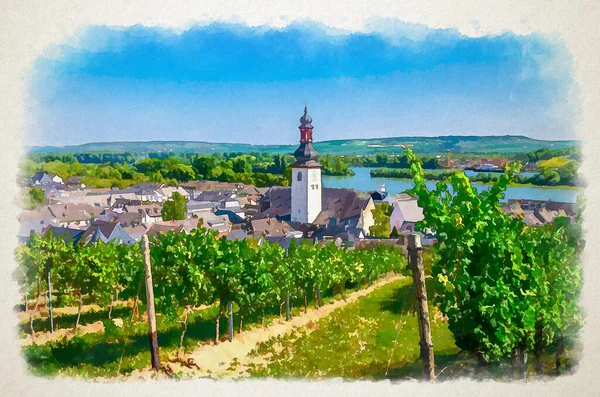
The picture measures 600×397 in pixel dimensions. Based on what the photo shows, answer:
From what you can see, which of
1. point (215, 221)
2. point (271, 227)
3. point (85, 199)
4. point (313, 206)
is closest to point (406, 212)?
point (215, 221)

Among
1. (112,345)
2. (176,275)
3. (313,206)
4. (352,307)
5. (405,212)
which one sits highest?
(405,212)

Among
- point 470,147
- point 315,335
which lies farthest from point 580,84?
point 315,335

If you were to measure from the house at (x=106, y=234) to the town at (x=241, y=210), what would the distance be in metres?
0.01

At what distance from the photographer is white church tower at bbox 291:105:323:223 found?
199 inches

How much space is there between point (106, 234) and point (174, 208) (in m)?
2.02

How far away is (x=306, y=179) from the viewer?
6.98 m

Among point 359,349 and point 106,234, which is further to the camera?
point 106,234

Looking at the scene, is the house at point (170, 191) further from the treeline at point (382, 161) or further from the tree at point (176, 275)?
the treeline at point (382, 161)

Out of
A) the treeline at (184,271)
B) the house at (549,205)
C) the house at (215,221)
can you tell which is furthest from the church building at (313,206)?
the house at (549,205)

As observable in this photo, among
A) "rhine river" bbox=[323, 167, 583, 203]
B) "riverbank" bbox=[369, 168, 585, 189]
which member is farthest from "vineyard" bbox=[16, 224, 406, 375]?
"riverbank" bbox=[369, 168, 585, 189]

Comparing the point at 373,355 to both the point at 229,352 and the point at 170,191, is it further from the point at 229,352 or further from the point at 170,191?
the point at 170,191

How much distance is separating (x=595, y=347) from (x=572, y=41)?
2345 millimetres

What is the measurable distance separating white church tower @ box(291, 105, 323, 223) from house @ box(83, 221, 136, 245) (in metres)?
2.45

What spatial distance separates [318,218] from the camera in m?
9.09
